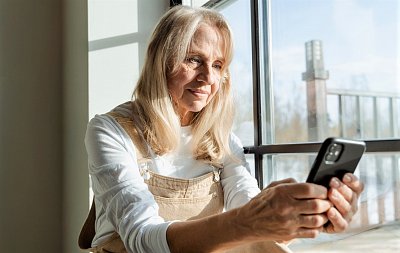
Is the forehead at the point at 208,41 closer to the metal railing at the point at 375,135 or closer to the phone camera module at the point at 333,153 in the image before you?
the metal railing at the point at 375,135

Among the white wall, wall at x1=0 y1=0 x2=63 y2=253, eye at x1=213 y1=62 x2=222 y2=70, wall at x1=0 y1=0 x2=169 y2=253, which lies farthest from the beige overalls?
wall at x1=0 y1=0 x2=63 y2=253

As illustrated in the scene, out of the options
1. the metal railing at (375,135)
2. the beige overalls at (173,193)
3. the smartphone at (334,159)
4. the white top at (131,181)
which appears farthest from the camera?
the beige overalls at (173,193)

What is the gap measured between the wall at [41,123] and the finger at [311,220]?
4.33ft

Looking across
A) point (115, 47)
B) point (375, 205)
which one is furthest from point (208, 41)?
point (115, 47)

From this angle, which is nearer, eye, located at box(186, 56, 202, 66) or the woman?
the woman

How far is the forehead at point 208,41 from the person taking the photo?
1.18 meters

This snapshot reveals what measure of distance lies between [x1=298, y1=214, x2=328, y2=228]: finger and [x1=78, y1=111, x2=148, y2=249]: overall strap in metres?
0.52

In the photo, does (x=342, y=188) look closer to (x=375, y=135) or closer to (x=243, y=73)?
(x=375, y=135)

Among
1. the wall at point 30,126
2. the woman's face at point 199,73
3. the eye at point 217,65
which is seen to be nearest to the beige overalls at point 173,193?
the woman's face at point 199,73

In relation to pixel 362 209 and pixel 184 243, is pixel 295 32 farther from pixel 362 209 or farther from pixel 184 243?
pixel 184 243

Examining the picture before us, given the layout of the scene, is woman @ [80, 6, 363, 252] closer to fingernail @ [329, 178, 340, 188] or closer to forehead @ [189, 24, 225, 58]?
forehead @ [189, 24, 225, 58]

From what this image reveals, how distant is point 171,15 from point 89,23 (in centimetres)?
68

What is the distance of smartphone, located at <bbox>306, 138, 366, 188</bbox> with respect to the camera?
0.67 meters

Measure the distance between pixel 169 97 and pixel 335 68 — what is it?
0.41 m
